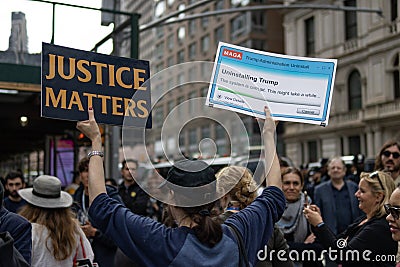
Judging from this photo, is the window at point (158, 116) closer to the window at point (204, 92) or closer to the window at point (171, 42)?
the window at point (204, 92)

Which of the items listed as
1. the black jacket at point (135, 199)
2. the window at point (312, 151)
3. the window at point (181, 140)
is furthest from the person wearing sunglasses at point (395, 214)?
the window at point (312, 151)

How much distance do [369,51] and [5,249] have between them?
31.5m

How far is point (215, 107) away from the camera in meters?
2.97

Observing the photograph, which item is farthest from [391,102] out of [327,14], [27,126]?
[27,126]

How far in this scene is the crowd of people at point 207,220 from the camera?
7.91 feet

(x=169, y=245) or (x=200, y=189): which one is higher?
(x=200, y=189)

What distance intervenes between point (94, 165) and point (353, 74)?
33.1 metres

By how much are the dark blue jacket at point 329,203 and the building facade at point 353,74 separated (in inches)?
927

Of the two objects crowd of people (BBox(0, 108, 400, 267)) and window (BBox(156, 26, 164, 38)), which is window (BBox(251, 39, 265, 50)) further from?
crowd of people (BBox(0, 108, 400, 267))

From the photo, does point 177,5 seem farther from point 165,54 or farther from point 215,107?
point 215,107

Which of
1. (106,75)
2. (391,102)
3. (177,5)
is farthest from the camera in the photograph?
(177,5)

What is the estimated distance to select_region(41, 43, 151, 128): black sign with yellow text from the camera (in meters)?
2.91

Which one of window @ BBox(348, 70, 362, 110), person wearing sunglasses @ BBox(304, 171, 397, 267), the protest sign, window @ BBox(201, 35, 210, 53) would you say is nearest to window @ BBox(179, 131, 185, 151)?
the protest sign

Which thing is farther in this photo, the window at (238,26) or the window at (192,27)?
the window at (192,27)
